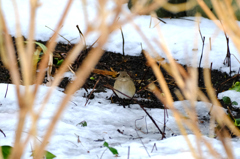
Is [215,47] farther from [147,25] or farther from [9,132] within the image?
[9,132]

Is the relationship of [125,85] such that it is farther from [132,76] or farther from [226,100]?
[226,100]

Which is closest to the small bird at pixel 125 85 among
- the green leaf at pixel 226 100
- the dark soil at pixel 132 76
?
the dark soil at pixel 132 76

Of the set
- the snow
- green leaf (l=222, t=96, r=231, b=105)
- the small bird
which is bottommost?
the snow

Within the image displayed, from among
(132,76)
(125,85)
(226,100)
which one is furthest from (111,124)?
(132,76)

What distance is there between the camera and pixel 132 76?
12.8 feet

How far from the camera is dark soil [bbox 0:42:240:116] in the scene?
3477 millimetres

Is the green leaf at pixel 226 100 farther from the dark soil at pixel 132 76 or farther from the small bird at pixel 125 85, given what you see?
the small bird at pixel 125 85

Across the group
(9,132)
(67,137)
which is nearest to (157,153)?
(67,137)

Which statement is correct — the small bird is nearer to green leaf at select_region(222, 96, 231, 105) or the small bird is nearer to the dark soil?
the dark soil

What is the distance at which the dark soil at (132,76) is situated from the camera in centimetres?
348

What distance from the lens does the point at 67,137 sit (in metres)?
2.09

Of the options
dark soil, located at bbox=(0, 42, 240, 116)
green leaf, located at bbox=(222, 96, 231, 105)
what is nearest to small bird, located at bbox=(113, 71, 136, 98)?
dark soil, located at bbox=(0, 42, 240, 116)

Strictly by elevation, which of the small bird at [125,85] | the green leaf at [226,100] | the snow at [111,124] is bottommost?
the snow at [111,124]

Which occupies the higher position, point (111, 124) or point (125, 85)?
point (125, 85)
